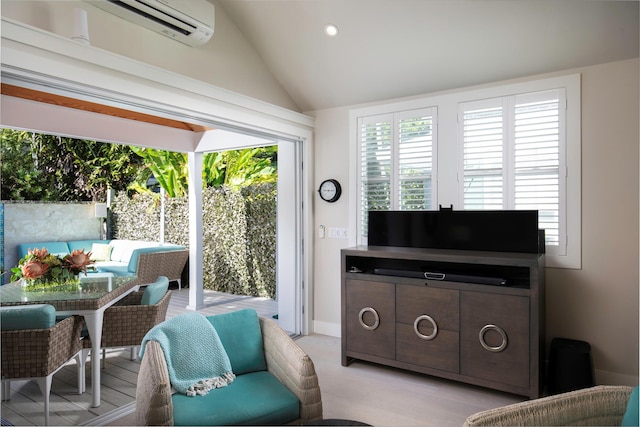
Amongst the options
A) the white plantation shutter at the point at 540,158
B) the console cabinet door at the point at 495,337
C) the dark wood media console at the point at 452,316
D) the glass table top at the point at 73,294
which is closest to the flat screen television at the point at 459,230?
the dark wood media console at the point at 452,316

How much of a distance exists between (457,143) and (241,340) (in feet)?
8.13

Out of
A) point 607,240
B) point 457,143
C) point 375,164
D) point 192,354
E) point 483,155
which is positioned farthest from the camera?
point 375,164

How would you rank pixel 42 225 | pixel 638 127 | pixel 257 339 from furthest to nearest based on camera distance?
pixel 42 225
pixel 638 127
pixel 257 339

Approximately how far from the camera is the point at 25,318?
2275 mm

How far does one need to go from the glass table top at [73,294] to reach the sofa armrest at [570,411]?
2.43 meters

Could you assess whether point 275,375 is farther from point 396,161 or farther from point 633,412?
point 396,161

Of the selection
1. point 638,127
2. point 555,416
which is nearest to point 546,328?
point 638,127

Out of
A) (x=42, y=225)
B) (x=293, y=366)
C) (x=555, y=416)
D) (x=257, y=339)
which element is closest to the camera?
(x=555, y=416)

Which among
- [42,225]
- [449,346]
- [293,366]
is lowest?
[449,346]

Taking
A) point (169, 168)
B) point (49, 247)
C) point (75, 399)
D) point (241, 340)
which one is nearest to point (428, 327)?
point (241, 340)

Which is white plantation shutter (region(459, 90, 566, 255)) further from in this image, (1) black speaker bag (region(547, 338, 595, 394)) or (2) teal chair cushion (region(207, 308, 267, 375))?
(2) teal chair cushion (region(207, 308, 267, 375))

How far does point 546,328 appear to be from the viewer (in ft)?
10.5

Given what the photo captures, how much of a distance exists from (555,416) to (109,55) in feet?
9.51

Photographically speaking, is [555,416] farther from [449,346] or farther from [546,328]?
[546,328]
